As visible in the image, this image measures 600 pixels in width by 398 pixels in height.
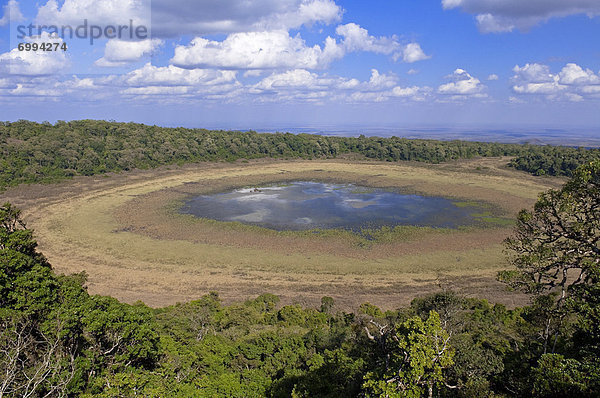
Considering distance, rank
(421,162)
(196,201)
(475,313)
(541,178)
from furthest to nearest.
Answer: (421,162) < (541,178) < (196,201) < (475,313)

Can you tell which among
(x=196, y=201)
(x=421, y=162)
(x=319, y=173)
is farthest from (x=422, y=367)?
(x=421, y=162)

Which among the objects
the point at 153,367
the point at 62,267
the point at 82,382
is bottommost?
the point at 62,267

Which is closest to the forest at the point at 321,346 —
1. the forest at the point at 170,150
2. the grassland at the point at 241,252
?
the grassland at the point at 241,252

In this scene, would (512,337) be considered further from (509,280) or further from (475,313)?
(509,280)

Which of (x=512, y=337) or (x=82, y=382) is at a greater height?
(x=82, y=382)

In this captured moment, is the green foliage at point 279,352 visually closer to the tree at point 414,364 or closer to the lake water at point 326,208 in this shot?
the tree at point 414,364

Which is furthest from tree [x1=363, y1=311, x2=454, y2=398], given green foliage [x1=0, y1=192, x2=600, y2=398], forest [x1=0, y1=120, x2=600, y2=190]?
forest [x1=0, y1=120, x2=600, y2=190]

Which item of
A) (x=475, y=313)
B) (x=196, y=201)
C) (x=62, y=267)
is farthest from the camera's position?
(x=196, y=201)
